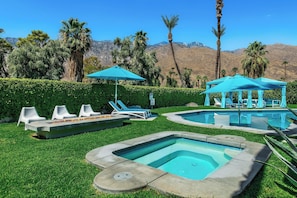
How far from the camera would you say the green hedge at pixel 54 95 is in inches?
360

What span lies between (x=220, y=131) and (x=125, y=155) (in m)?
4.37

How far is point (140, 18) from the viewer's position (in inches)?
1300

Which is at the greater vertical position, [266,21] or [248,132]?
[266,21]

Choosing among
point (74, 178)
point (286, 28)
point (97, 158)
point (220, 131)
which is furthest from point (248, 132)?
point (286, 28)

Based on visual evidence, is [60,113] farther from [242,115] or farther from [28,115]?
[242,115]

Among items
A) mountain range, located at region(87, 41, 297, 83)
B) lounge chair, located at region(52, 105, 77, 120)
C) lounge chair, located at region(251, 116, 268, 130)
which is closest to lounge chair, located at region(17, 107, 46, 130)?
lounge chair, located at region(52, 105, 77, 120)

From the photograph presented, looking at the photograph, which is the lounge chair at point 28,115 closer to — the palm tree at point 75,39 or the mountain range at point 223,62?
the palm tree at point 75,39

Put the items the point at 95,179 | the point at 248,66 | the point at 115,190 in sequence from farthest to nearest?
the point at 248,66
the point at 95,179
the point at 115,190

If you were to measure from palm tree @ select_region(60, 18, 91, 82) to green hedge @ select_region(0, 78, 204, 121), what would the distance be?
376 inches

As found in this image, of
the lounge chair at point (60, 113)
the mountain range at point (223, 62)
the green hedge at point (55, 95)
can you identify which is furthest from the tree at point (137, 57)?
the mountain range at point (223, 62)

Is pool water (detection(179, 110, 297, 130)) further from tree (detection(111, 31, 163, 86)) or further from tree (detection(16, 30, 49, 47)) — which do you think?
tree (detection(16, 30, 49, 47))

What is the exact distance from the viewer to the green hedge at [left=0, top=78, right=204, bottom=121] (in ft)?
30.0

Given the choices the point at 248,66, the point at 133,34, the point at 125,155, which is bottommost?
the point at 125,155

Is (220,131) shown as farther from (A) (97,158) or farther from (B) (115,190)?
(B) (115,190)
